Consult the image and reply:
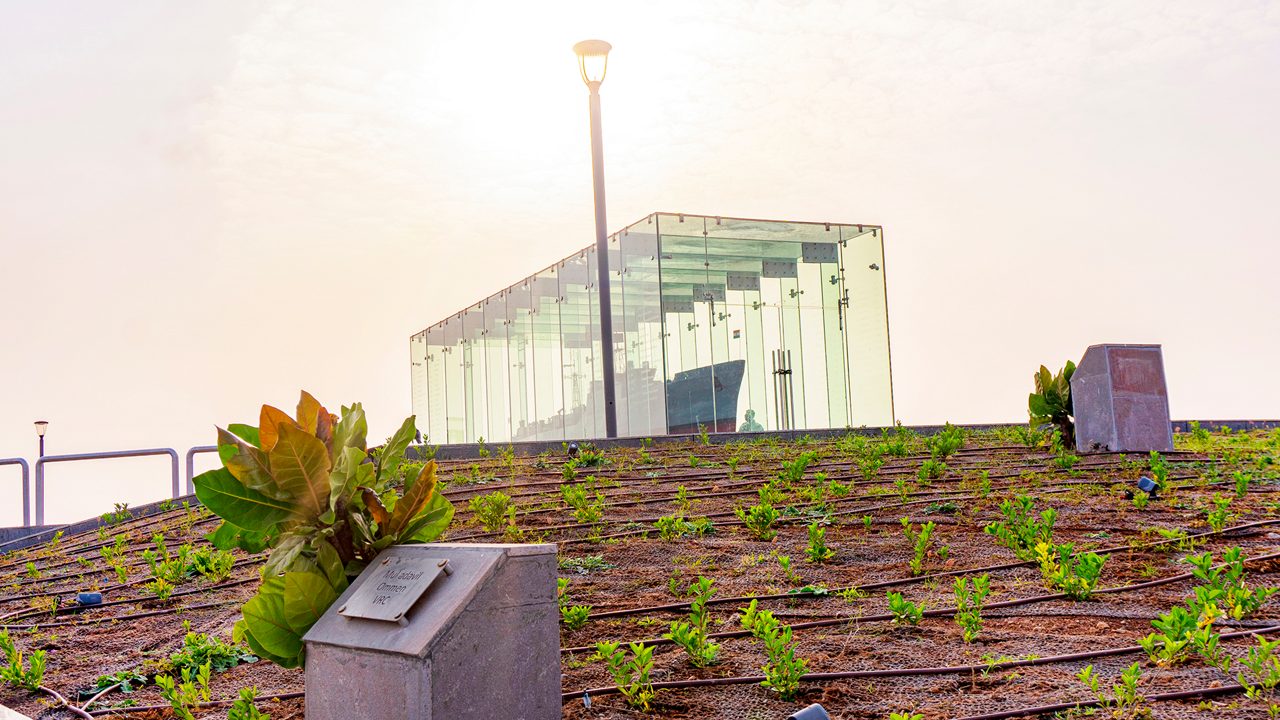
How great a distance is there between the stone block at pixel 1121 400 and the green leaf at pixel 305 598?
8.70m

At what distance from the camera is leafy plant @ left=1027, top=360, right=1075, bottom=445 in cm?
1077

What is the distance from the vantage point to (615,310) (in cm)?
2080

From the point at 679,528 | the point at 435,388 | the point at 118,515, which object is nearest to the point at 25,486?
the point at 118,515

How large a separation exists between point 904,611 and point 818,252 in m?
16.6

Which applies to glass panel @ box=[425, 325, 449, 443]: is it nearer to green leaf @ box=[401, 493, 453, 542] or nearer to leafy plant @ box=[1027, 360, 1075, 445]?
leafy plant @ box=[1027, 360, 1075, 445]

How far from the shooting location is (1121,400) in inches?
403

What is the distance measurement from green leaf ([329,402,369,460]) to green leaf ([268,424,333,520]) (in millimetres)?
151

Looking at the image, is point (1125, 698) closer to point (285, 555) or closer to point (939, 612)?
point (939, 612)

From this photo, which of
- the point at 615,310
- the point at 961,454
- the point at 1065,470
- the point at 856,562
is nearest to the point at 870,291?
the point at 615,310

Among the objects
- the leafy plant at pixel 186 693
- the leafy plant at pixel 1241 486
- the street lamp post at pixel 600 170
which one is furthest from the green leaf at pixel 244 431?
the street lamp post at pixel 600 170

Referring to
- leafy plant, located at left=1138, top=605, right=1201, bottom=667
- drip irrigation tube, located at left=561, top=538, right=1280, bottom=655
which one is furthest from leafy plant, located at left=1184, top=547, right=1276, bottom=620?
leafy plant, located at left=1138, top=605, right=1201, bottom=667

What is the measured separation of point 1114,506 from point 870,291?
47.0 ft

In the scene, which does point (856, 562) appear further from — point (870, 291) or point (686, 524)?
point (870, 291)

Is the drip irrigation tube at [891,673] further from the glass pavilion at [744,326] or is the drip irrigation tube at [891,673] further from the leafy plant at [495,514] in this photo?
the glass pavilion at [744,326]
